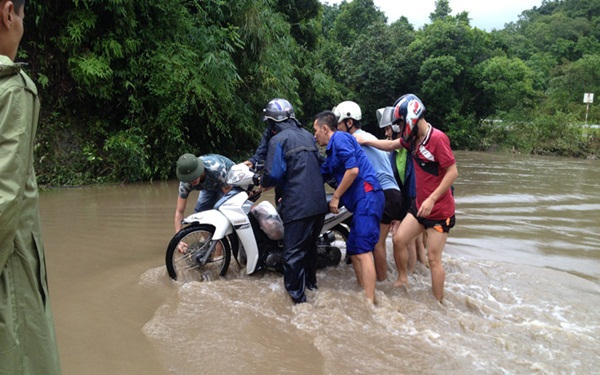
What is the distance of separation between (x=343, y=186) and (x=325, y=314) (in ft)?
3.65

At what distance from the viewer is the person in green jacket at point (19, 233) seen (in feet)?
4.57

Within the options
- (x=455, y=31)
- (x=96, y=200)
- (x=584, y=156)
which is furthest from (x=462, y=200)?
(x=455, y=31)

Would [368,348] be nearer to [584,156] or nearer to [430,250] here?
[430,250]

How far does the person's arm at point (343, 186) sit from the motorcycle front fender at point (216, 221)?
1004 mm

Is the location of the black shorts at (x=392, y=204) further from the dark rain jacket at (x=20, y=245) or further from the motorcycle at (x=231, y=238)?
the dark rain jacket at (x=20, y=245)

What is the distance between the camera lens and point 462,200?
1023 centimetres

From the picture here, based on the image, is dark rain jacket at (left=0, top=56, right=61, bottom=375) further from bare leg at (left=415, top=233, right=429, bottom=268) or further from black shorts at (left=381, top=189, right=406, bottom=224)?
bare leg at (left=415, top=233, right=429, bottom=268)

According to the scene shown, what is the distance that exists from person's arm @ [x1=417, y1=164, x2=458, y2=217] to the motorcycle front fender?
5.94 ft

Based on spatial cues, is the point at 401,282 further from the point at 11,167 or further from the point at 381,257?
the point at 11,167

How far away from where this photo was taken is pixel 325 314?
4.20 m

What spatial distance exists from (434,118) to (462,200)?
19.6 metres

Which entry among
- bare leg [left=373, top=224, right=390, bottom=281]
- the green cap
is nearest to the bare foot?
bare leg [left=373, top=224, right=390, bottom=281]

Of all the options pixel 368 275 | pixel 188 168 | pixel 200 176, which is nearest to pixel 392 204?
pixel 368 275

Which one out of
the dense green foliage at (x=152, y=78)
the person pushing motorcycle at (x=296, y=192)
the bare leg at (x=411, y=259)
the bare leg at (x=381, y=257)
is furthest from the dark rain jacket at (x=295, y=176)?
the dense green foliage at (x=152, y=78)
